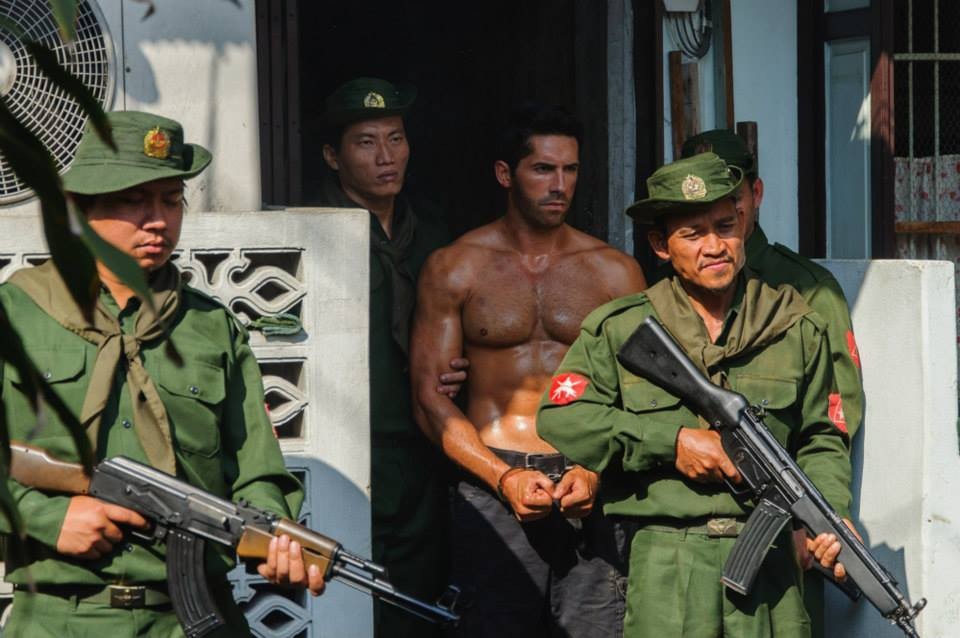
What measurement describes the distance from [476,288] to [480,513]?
2.64 ft

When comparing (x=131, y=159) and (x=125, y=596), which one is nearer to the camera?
(x=125, y=596)

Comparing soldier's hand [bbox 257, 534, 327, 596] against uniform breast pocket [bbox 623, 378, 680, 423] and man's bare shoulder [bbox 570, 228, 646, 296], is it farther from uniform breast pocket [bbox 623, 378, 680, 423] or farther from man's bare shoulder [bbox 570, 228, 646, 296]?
man's bare shoulder [bbox 570, 228, 646, 296]

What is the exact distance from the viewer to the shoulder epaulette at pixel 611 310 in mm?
5035

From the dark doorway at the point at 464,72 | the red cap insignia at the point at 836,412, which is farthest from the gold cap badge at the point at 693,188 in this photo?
the dark doorway at the point at 464,72

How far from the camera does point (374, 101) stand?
647 centimetres

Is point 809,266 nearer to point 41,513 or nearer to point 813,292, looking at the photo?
point 813,292

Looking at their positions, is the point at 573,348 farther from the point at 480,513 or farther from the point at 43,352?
the point at 43,352

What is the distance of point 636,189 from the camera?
23.9ft

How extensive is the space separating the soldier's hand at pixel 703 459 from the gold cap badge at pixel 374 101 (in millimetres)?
2297

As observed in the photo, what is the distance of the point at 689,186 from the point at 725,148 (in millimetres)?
1318

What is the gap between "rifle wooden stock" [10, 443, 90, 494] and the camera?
3.93 m

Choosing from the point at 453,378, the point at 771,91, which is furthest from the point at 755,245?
the point at 771,91

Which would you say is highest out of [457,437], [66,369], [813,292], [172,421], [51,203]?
[51,203]

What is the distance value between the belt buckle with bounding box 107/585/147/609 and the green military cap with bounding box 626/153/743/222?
1922 millimetres
